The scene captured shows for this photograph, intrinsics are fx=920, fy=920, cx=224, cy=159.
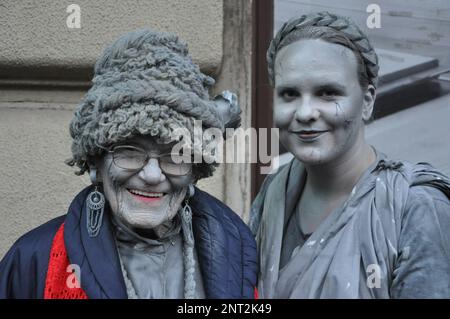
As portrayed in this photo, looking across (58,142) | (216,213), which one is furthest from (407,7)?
(216,213)

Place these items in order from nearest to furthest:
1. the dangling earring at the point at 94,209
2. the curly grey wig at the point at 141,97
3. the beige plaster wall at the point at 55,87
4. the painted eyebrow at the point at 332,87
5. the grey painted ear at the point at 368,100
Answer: the curly grey wig at the point at 141,97 → the dangling earring at the point at 94,209 → the painted eyebrow at the point at 332,87 → the grey painted ear at the point at 368,100 → the beige plaster wall at the point at 55,87

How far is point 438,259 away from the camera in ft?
7.52

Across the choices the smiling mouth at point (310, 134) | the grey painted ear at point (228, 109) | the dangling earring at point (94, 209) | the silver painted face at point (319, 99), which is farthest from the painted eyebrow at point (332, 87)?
the dangling earring at point (94, 209)

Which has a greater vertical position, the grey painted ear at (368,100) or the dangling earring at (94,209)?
the grey painted ear at (368,100)

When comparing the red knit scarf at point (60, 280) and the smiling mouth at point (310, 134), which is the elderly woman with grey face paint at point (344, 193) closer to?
the smiling mouth at point (310, 134)

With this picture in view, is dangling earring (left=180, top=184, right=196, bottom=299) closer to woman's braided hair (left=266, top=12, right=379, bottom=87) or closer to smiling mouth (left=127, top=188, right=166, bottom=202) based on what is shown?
smiling mouth (left=127, top=188, right=166, bottom=202)

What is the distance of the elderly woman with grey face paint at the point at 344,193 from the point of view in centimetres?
231

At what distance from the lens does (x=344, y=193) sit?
99.2 inches

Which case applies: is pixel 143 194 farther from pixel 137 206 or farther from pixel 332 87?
pixel 332 87

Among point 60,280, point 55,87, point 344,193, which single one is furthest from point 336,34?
point 55,87

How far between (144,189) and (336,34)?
0.65 meters

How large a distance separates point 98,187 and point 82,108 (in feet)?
0.72
